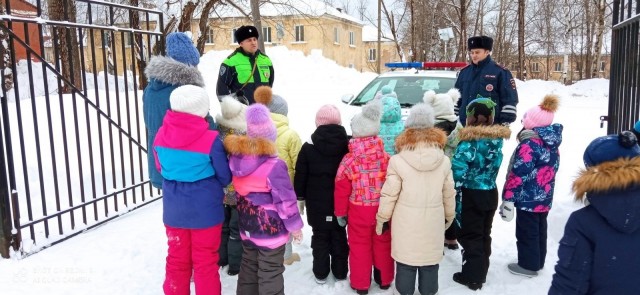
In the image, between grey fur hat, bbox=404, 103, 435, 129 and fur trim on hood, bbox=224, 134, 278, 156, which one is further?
grey fur hat, bbox=404, 103, 435, 129

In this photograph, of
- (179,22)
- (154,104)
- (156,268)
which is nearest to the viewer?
(154,104)

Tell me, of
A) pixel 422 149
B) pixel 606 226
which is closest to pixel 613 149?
pixel 606 226

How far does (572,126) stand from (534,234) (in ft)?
22.7

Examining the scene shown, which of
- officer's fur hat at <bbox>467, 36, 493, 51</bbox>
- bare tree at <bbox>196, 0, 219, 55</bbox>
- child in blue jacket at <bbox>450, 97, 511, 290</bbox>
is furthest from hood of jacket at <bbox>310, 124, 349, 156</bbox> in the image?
bare tree at <bbox>196, 0, 219, 55</bbox>

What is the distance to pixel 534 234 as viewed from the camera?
3719 mm

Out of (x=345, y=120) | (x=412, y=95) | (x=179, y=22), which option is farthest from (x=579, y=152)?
(x=179, y=22)

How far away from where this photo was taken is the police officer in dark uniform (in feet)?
15.6

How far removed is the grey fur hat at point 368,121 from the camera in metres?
3.36

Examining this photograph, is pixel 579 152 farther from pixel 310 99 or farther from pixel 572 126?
pixel 310 99

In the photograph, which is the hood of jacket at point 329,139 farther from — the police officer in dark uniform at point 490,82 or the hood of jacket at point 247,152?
the police officer in dark uniform at point 490,82

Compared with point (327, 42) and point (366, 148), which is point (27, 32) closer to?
point (366, 148)

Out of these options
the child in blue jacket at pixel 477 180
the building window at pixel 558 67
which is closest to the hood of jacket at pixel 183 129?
the child in blue jacket at pixel 477 180

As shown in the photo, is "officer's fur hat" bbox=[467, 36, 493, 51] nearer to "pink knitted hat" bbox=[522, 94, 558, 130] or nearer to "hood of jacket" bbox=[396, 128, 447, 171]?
"pink knitted hat" bbox=[522, 94, 558, 130]

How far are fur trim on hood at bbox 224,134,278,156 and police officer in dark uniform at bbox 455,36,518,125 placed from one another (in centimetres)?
269
